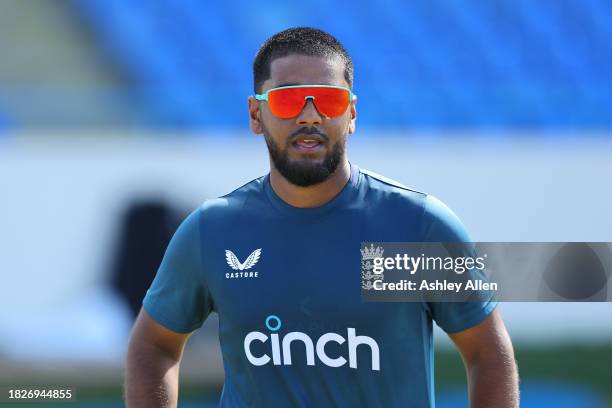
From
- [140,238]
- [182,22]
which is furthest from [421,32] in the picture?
[140,238]

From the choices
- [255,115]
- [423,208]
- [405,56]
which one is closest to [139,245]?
[405,56]

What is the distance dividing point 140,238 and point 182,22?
1905 mm

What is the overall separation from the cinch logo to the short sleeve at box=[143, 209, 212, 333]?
0.20 m

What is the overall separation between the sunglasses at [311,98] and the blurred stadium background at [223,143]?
3.23m

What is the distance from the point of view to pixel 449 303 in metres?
2.38

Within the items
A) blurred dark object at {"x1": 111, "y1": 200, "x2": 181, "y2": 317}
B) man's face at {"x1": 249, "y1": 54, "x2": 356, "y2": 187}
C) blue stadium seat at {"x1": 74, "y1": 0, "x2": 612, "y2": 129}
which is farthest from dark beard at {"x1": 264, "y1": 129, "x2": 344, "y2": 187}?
blue stadium seat at {"x1": 74, "y1": 0, "x2": 612, "y2": 129}

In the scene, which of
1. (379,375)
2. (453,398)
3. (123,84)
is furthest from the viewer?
(123,84)

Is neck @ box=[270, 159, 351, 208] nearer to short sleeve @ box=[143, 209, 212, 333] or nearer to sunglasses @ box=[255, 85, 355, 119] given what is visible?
sunglasses @ box=[255, 85, 355, 119]

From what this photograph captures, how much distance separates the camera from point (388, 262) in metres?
2.47

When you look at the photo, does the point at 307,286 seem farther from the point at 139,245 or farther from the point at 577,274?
the point at 139,245

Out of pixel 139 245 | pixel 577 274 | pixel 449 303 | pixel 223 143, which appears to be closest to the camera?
pixel 449 303

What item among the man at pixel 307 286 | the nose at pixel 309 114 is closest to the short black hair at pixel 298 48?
the man at pixel 307 286

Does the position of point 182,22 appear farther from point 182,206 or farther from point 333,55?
point 333,55

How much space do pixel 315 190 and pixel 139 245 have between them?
3.58 m
